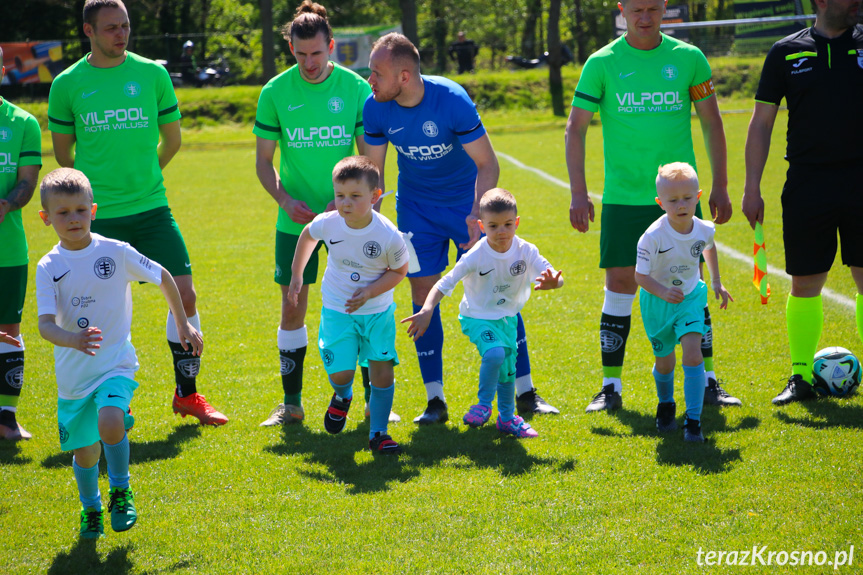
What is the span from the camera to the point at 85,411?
3.81 metres

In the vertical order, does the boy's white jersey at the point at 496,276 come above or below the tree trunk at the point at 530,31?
below

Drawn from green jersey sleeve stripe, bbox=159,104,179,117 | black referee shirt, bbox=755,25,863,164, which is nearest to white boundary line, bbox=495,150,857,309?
black referee shirt, bbox=755,25,863,164

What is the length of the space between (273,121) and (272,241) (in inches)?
264

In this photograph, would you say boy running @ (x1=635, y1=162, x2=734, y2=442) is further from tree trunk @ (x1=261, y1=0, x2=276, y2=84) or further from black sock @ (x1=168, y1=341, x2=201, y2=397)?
tree trunk @ (x1=261, y1=0, x2=276, y2=84)

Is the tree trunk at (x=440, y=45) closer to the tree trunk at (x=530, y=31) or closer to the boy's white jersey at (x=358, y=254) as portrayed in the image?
the tree trunk at (x=530, y=31)

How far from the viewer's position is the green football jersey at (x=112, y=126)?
528 cm

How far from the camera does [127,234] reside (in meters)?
5.36

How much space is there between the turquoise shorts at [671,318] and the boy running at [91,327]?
7.83 feet

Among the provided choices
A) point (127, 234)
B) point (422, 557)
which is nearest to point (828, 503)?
point (422, 557)

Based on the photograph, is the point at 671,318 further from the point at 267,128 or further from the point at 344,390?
the point at 267,128

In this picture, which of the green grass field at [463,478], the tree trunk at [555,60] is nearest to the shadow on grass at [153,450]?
the green grass field at [463,478]

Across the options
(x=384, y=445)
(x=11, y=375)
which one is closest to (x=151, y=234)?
(x=11, y=375)

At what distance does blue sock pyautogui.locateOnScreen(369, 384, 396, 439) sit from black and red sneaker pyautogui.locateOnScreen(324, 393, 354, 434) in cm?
19

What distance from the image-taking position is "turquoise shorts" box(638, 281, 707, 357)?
446 cm
